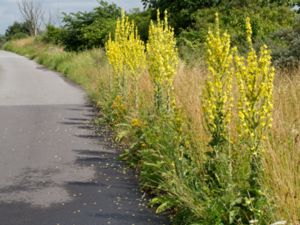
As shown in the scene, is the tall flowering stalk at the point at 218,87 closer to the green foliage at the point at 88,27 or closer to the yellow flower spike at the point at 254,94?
the yellow flower spike at the point at 254,94

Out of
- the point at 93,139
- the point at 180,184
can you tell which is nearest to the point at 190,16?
the point at 93,139

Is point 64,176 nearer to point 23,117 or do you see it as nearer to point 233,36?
point 23,117

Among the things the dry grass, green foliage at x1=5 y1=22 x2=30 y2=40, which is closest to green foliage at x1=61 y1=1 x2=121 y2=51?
the dry grass

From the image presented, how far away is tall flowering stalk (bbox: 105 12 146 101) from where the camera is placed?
32.5 feet

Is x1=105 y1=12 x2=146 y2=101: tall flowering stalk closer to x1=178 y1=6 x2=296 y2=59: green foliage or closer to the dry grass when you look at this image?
the dry grass

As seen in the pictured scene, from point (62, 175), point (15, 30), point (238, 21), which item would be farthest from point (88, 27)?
point (15, 30)

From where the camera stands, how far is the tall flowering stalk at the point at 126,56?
32.5 ft

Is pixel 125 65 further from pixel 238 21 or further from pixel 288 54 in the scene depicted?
pixel 238 21

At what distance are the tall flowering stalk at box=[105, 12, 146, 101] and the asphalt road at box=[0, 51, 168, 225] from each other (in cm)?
120

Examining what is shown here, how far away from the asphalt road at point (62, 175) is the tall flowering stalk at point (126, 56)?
120 cm

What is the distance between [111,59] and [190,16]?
29.8 feet

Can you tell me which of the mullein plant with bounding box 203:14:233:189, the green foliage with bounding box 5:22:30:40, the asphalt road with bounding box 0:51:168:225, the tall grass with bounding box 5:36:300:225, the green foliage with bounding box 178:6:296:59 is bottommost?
the asphalt road with bounding box 0:51:168:225

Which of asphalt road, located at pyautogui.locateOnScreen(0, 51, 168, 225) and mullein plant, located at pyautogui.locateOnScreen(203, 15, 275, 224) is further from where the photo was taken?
asphalt road, located at pyautogui.locateOnScreen(0, 51, 168, 225)

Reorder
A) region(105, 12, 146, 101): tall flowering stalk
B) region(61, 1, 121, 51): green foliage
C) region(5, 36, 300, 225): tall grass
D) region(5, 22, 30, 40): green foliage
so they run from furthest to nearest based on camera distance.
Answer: region(5, 22, 30, 40): green foliage → region(61, 1, 121, 51): green foliage → region(105, 12, 146, 101): tall flowering stalk → region(5, 36, 300, 225): tall grass
